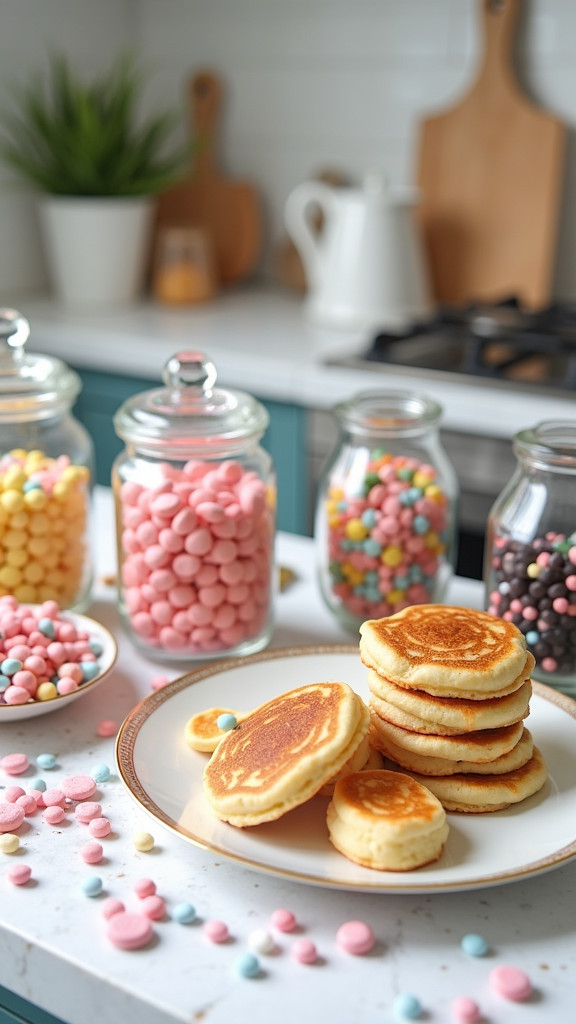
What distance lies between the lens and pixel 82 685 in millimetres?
990

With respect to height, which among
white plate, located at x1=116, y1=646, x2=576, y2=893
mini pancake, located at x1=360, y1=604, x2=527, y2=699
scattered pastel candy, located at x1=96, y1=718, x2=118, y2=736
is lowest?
scattered pastel candy, located at x1=96, y1=718, x2=118, y2=736

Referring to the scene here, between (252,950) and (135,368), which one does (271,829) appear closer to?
(252,950)

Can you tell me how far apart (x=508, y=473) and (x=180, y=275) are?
3.87 ft

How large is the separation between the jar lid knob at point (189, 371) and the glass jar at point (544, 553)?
0.31 meters

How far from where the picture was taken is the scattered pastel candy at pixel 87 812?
856mm

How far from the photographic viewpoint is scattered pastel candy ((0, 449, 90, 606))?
1139 mm

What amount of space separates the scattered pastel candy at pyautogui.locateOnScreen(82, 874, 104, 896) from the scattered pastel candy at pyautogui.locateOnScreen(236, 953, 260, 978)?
0.43ft

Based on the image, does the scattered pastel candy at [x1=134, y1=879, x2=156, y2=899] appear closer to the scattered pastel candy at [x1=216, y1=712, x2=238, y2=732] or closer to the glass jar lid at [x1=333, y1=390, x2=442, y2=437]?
the scattered pastel candy at [x1=216, y1=712, x2=238, y2=732]

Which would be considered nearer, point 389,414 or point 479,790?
point 479,790

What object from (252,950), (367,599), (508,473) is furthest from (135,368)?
(252,950)

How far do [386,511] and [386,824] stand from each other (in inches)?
17.5

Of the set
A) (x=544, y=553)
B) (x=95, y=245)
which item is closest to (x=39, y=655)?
(x=544, y=553)

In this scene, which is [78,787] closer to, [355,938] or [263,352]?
[355,938]

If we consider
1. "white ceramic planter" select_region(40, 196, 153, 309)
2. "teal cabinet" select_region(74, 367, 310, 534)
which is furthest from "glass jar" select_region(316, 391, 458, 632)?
"white ceramic planter" select_region(40, 196, 153, 309)
